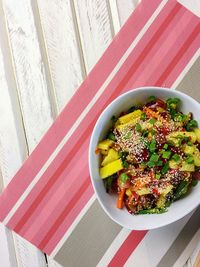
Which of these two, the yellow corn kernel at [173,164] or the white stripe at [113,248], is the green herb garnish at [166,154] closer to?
the yellow corn kernel at [173,164]

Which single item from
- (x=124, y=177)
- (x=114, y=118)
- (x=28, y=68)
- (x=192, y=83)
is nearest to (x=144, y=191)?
(x=124, y=177)

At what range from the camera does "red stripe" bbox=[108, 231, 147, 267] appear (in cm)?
100

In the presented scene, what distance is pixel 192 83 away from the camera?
1.01m

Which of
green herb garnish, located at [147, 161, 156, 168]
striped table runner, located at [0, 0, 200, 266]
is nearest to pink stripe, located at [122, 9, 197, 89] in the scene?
striped table runner, located at [0, 0, 200, 266]

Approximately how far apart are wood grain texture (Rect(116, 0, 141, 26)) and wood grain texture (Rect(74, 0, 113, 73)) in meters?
0.03

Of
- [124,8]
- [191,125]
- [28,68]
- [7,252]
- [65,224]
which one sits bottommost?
[7,252]

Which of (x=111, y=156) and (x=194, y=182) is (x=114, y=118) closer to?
(x=111, y=156)

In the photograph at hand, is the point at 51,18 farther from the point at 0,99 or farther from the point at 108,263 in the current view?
the point at 108,263

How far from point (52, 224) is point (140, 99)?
1.09ft

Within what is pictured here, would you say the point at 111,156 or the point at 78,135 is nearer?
the point at 111,156

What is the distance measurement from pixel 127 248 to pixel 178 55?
424 mm

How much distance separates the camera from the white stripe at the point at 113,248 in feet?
3.30

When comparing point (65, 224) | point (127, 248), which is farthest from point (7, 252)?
point (127, 248)

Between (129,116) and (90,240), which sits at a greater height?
(129,116)
